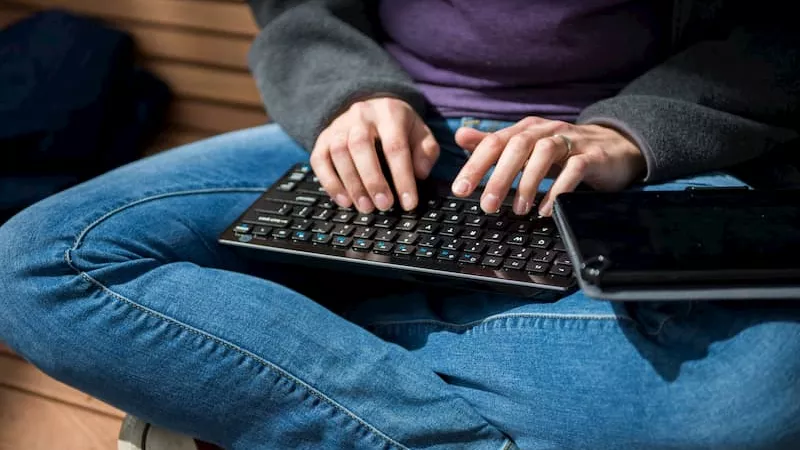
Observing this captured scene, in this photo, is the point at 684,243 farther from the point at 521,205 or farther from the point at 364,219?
the point at 364,219

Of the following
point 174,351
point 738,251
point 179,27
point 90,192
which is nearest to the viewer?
point 738,251

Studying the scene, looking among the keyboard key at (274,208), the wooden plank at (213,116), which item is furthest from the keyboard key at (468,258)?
the wooden plank at (213,116)

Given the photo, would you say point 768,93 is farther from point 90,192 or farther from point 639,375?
point 90,192

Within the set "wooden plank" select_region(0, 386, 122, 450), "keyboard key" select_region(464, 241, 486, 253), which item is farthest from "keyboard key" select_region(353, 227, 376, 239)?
"wooden plank" select_region(0, 386, 122, 450)

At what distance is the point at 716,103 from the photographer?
3.09ft

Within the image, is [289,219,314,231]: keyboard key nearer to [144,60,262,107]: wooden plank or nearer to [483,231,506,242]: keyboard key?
[483,231,506,242]: keyboard key

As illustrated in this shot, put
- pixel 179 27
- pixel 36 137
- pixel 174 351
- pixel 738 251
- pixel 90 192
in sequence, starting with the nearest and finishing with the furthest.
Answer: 1. pixel 738 251
2. pixel 174 351
3. pixel 90 192
4. pixel 36 137
5. pixel 179 27

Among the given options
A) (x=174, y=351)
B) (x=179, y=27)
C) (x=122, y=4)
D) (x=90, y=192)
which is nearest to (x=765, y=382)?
(x=174, y=351)

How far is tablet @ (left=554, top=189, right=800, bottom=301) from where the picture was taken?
66cm

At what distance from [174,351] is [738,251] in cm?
51

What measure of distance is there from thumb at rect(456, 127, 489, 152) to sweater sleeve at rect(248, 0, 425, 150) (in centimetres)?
14

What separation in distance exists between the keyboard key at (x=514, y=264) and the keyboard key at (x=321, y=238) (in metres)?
0.18

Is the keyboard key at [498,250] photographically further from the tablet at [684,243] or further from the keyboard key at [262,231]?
the keyboard key at [262,231]

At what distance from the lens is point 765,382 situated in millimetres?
700
